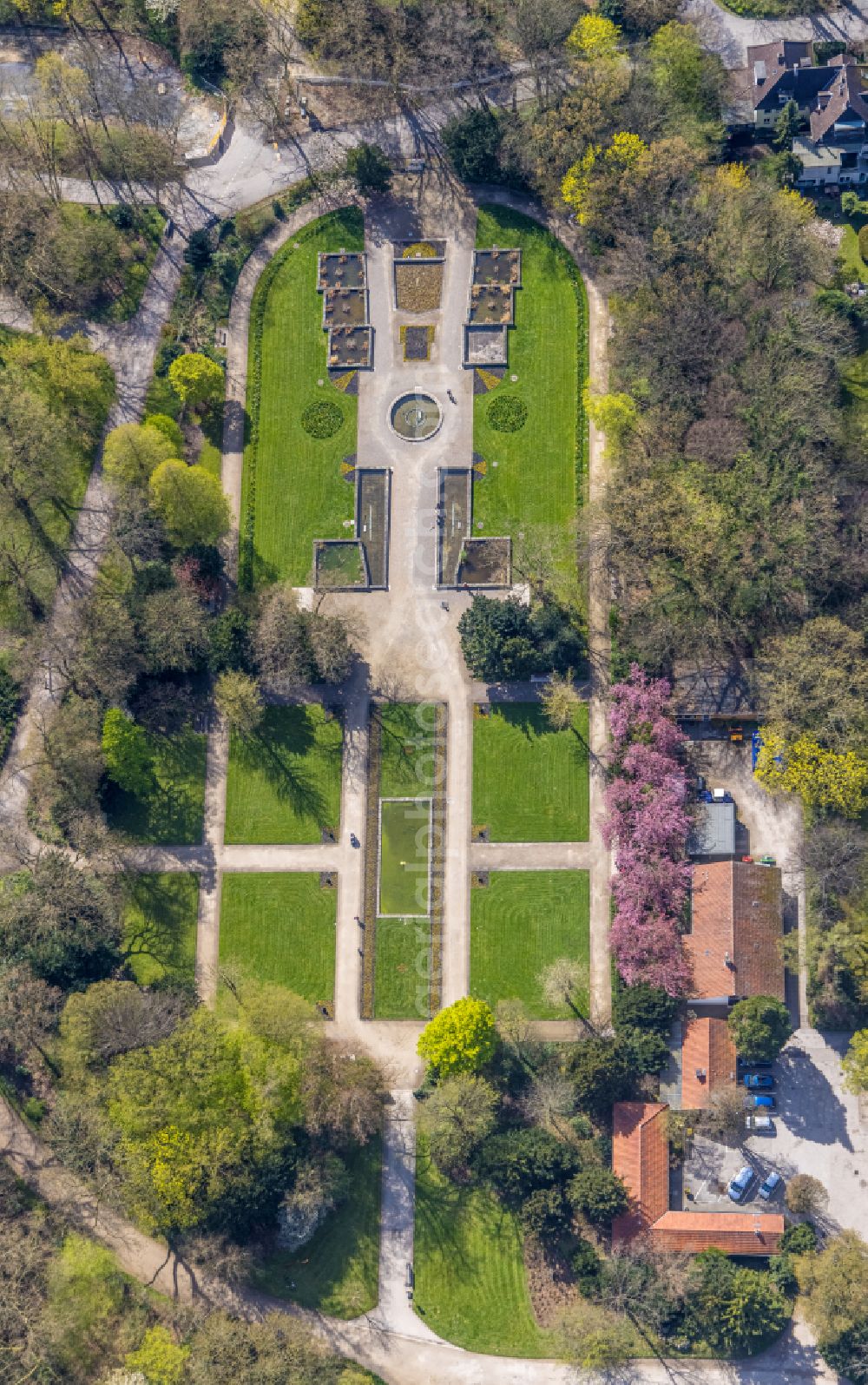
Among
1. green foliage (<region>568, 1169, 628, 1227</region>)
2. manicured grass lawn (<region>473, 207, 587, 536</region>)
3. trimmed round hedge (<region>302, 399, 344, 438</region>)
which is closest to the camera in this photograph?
green foliage (<region>568, 1169, 628, 1227</region>)

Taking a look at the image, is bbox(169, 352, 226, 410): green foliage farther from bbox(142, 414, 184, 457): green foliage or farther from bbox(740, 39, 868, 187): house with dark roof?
bbox(740, 39, 868, 187): house with dark roof

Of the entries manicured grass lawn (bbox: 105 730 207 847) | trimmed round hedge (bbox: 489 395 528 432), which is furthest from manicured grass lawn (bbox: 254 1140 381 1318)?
trimmed round hedge (bbox: 489 395 528 432)

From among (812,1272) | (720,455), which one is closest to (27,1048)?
(812,1272)

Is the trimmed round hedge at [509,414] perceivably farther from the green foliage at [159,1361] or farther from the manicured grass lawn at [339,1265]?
the green foliage at [159,1361]

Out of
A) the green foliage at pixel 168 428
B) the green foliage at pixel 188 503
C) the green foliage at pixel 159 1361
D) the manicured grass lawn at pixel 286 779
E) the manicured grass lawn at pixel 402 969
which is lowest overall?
the green foliage at pixel 159 1361

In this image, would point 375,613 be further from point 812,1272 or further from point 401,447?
point 812,1272

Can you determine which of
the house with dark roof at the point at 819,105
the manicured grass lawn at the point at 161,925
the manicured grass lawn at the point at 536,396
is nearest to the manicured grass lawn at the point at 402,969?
the manicured grass lawn at the point at 161,925
